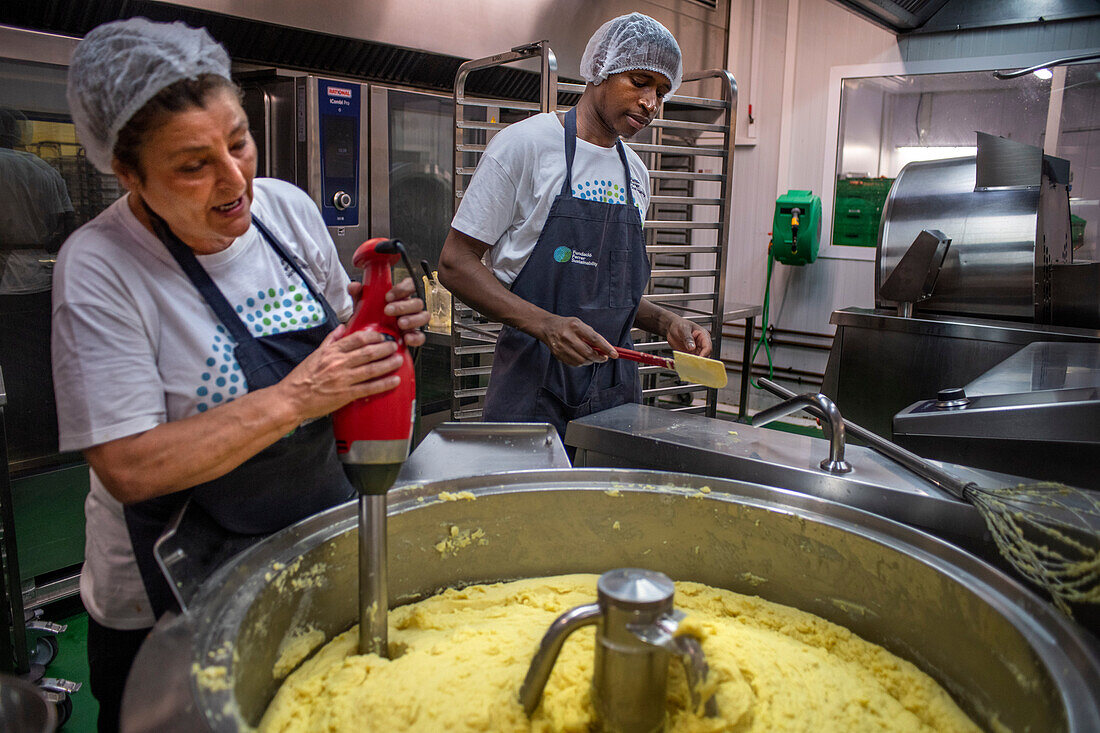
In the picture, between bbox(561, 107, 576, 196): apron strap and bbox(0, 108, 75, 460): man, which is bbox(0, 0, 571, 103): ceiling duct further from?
bbox(561, 107, 576, 196): apron strap

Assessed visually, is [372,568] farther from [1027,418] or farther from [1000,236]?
[1000,236]

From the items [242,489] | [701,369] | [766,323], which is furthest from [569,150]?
[766,323]

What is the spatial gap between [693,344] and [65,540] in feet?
7.60

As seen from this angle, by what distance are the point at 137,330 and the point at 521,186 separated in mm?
1171

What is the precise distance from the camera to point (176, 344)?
100 cm

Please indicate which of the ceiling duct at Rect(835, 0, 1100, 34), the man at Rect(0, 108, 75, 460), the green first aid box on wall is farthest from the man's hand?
the green first aid box on wall

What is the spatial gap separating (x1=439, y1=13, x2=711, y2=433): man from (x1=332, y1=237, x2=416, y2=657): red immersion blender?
99cm

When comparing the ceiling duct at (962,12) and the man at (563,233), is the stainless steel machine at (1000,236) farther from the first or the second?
the man at (563,233)

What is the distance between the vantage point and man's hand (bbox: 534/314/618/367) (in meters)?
1.73

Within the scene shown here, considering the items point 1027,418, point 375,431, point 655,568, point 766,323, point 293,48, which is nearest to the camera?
point 375,431

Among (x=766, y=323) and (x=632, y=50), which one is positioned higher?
(x=632, y=50)

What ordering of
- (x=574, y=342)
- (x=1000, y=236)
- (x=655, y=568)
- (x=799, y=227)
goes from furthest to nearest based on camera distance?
1. (x=799, y=227)
2. (x=1000, y=236)
3. (x=574, y=342)
4. (x=655, y=568)

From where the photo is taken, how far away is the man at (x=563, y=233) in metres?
1.92

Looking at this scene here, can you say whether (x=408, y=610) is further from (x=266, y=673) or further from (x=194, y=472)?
(x=194, y=472)
